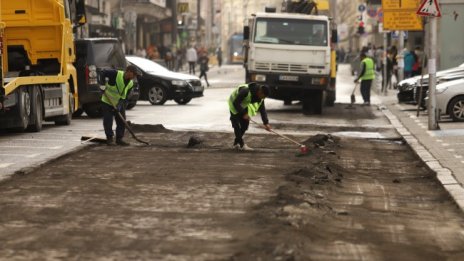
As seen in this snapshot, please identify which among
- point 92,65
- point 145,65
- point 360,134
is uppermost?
point 92,65

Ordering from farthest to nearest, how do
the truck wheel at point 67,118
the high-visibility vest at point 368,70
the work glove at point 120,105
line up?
the high-visibility vest at point 368,70, the truck wheel at point 67,118, the work glove at point 120,105

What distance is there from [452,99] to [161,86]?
10.5m

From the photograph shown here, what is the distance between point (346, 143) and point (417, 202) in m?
8.06

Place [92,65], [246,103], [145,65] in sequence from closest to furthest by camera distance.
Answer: [246,103] → [92,65] → [145,65]

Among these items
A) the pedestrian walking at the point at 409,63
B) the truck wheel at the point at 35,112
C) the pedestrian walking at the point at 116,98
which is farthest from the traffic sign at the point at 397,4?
the pedestrian walking at the point at 116,98

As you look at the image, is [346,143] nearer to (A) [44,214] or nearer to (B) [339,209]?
(B) [339,209]

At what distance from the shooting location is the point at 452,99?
24.5m

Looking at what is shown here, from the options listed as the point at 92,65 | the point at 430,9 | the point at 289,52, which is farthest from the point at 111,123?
the point at 289,52

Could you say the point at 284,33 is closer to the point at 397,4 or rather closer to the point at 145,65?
the point at 145,65

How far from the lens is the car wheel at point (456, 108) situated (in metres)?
24.5

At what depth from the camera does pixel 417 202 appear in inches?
462

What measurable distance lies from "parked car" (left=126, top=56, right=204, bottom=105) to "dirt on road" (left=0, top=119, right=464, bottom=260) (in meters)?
15.1

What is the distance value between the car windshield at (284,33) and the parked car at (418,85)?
2767mm

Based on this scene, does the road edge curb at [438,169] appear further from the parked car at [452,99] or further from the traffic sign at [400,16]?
the traffic sign at [400,16]
